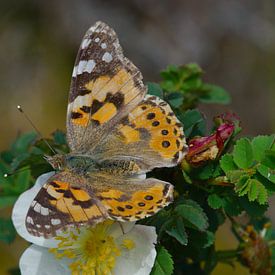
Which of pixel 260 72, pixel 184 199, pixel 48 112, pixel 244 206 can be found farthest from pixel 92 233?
pixel 260 72

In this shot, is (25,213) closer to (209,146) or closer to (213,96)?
(209,146)

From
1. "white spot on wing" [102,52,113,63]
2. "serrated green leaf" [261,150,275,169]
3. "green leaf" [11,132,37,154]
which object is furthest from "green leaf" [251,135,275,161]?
"green leaf" [11,132,37,154]

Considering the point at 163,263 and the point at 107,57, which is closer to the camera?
the point at 163,263

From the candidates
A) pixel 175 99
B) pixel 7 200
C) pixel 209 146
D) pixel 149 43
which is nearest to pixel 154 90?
pixel 175 99

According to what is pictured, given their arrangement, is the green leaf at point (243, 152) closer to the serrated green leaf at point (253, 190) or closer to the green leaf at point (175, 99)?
the serrated green leaf at point (253, 190)

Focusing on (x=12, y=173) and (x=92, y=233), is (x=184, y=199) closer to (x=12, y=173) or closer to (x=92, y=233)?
(x=92, y=233)

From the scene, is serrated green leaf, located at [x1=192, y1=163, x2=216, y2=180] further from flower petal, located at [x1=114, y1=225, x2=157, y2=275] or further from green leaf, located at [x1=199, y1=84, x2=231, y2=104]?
green leaf, located at [x1=199, y1=84, x2=231, y2=104]
